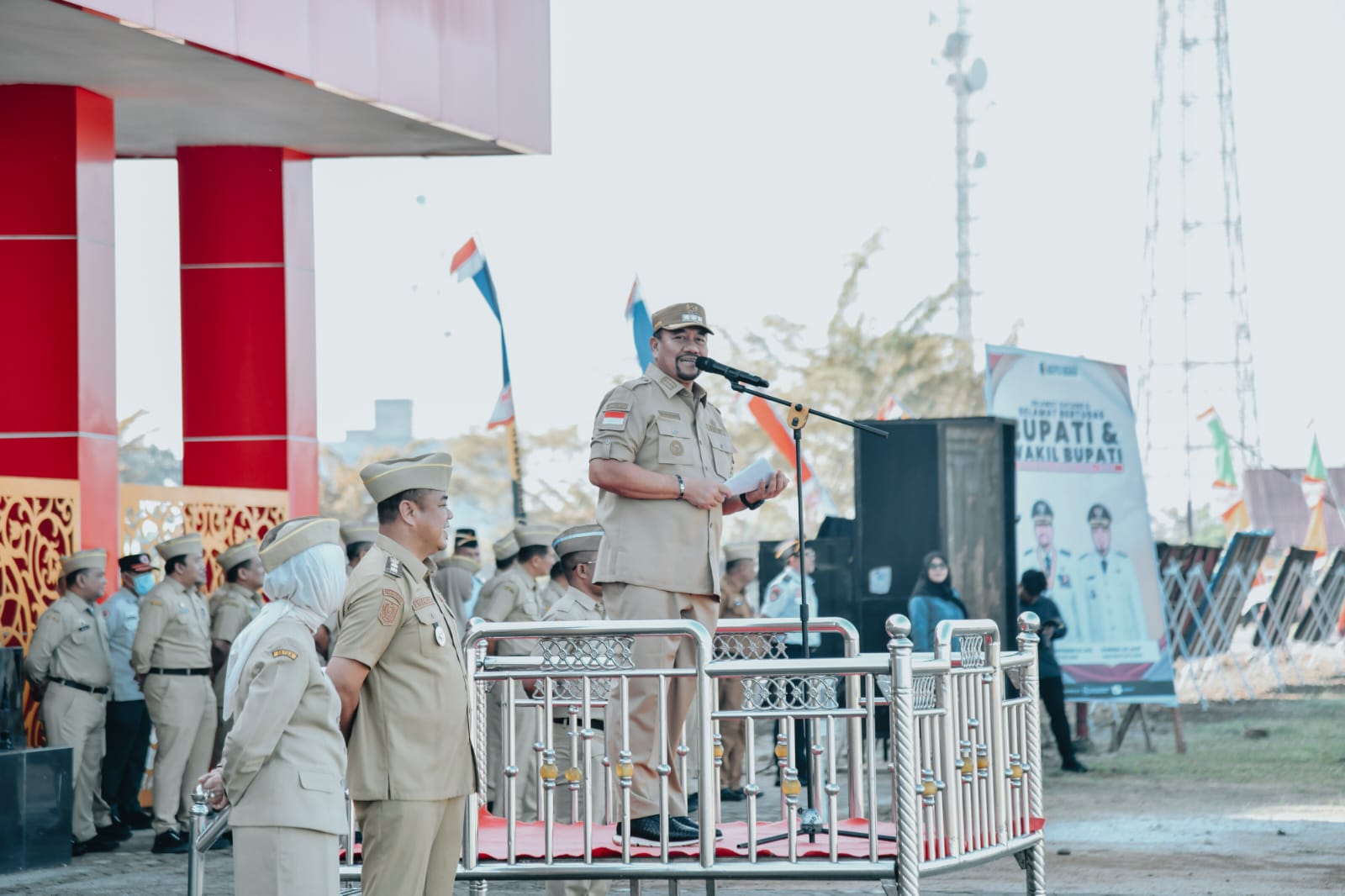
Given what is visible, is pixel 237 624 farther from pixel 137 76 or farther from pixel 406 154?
pixel 406 154

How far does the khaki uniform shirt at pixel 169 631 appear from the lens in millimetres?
11148

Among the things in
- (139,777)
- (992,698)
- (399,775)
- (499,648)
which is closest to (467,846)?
(399,775)

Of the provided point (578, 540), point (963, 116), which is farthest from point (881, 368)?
point (578, 540)

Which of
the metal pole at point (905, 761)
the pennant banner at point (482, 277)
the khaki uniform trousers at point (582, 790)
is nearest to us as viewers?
the metal pole at point (905, 761)

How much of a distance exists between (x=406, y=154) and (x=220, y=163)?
4.74ft

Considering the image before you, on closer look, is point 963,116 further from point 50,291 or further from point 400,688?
point 400,688

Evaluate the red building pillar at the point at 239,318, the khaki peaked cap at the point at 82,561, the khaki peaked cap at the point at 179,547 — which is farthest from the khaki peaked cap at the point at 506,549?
the khaki peaked cap at the point at 82,561

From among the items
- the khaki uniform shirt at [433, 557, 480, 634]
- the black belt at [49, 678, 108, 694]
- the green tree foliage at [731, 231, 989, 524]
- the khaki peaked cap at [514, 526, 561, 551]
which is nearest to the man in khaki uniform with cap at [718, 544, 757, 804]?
the khaki peaked cap at [514, 526, 561, 551]

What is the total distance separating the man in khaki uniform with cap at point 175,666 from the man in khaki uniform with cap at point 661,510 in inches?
221

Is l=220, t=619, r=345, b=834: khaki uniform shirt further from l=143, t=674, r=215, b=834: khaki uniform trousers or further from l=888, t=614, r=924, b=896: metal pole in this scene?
l=143, t=674, r=215, b=834: khaki uniform trousers

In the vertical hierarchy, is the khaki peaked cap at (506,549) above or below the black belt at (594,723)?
above

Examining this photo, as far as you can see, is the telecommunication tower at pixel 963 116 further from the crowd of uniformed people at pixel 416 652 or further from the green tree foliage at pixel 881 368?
the crowd of uniformed people at pixel 416 652

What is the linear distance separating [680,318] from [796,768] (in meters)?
1.52

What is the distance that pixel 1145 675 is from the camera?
47.3 ft
